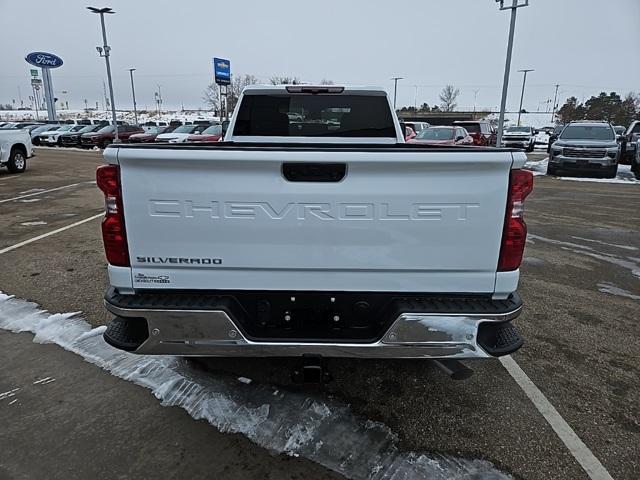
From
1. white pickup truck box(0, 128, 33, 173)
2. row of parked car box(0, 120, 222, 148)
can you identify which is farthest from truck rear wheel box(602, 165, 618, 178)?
white pickup truck box(0, 128, 33, 173)

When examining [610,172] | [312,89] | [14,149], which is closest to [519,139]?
[610,172]

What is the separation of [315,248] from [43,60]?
58150mm

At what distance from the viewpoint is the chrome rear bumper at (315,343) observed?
2.27 metres

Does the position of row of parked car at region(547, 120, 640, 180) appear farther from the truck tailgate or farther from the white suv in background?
the truck tailgate

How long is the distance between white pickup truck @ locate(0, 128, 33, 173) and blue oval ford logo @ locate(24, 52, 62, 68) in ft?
133

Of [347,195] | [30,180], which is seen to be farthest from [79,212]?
[347,195]

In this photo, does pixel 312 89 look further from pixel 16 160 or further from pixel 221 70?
pixel 221 70

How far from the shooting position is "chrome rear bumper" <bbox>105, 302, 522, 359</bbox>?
2266mm

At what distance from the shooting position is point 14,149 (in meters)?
15.1

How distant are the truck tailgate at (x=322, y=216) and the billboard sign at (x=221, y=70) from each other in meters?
43.8

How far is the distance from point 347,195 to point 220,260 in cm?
75

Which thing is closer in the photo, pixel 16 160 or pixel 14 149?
pixel 14 149

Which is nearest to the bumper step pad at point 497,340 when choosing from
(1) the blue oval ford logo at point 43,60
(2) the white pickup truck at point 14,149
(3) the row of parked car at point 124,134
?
(2) the white pickup truck at point 14,149

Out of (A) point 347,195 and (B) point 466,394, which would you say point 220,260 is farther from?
(B) point 466,394
